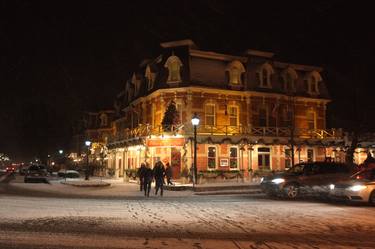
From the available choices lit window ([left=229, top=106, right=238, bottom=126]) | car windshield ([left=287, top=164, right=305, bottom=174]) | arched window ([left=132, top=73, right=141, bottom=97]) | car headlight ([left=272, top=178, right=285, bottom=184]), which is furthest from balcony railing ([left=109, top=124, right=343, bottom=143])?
car headlight ([left=272, top=178, right=285, bottom=184])

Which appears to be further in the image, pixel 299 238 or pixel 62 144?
pixel 62 144

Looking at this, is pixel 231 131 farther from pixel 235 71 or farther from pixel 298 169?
pixel 298 169

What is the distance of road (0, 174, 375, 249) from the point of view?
9445 mm

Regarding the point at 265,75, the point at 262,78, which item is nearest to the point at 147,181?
the point at 262,78

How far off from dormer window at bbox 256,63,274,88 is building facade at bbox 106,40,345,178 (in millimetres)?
88

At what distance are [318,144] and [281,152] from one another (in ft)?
10.7

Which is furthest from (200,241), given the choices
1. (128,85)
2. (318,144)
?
(128,85)

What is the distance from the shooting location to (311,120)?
4088 centimetres

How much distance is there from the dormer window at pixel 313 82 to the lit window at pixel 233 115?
27.0ft

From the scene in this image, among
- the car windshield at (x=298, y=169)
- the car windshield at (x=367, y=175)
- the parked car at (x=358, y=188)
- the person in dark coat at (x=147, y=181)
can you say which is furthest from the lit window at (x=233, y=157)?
the car windshield at (x=367, y=175)

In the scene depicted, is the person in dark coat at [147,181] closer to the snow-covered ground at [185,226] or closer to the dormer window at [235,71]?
the snow-covered ground at [185,226]

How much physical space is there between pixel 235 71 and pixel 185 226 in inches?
1046

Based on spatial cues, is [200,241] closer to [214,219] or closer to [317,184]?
[214,219]

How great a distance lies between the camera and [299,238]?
10125 mm
